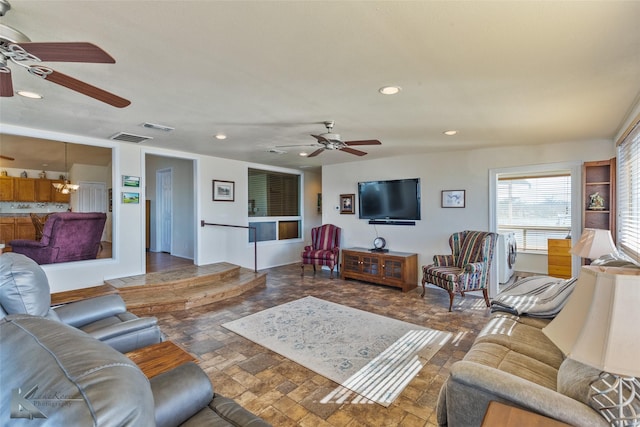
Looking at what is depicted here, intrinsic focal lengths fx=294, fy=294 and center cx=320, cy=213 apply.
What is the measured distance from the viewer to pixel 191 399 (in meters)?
1.24

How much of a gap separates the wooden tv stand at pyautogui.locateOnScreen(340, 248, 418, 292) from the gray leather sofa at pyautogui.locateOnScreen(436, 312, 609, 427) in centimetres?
294

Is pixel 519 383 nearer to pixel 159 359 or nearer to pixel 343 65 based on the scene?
pixel 159 359

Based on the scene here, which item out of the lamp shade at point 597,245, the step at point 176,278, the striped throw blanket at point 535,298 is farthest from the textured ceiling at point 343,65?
the step at point 176,278

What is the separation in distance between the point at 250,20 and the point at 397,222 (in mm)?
4740

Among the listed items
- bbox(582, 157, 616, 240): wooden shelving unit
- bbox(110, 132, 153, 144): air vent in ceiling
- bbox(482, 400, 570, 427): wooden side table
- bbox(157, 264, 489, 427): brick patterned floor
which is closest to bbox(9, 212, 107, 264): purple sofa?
bbox(110, 132, 153, 144): air vent in ceiling

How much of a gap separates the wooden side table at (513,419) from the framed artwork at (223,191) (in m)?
5.51

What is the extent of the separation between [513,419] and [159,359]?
63.4 inches

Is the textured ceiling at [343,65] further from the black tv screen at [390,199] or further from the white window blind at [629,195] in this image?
the black tv screen at [390,199]

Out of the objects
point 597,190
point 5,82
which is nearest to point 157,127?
point 5,82

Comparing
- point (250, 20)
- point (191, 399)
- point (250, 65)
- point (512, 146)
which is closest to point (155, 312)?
point (191, 399)

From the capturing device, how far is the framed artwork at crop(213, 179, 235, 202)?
577 centimetres

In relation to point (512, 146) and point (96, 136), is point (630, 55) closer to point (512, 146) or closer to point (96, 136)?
point (512, 146)

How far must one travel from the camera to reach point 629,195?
314 cm

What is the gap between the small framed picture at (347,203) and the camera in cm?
638
